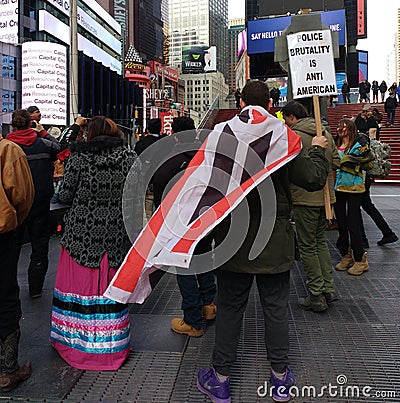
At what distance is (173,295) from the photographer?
5.12 m

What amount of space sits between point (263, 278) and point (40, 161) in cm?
282

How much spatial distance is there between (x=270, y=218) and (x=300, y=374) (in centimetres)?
119

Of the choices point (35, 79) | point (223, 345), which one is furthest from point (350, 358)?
point (35, 79)

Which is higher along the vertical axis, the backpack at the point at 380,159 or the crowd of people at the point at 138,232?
the backpack at the point at 380,159

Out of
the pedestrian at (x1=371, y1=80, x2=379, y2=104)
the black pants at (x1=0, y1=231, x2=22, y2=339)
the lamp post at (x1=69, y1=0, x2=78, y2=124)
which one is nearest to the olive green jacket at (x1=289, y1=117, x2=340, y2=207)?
the black pants at (x1=0, y1=231, x2=22, y2=339)

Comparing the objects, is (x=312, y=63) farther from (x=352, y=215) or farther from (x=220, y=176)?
(x=220, y=176)

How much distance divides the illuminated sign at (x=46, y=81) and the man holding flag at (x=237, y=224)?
27423 mm

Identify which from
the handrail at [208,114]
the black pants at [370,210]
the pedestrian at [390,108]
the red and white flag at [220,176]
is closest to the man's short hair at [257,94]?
the red and white flag at [220,176]

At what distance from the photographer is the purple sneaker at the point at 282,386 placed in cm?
301

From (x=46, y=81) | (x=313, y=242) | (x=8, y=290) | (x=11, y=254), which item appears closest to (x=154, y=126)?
(x=313, y=242)

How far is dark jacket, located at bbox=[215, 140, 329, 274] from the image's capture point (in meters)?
2.94

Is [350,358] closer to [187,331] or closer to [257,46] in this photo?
[187,331]

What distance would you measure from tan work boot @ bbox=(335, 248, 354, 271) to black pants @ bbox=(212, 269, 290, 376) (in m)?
3.07

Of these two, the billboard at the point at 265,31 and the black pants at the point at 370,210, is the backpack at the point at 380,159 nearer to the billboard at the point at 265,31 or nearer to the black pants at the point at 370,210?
the black pants at the point at 370,210
